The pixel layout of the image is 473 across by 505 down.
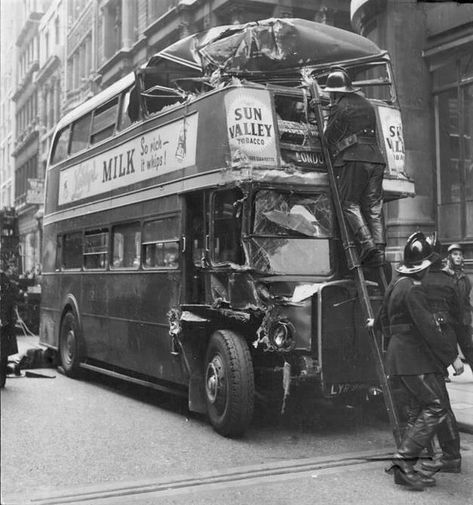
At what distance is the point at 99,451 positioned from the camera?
15.2ft

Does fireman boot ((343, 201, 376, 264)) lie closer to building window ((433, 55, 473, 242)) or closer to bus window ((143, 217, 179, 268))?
bus window ((143, 217, 179, 268))

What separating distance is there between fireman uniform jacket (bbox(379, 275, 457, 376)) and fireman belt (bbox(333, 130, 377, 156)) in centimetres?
151

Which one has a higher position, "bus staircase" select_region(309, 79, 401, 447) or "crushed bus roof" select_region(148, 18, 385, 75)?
"crushed bus roof" select_region(148, 18, 385, 75)

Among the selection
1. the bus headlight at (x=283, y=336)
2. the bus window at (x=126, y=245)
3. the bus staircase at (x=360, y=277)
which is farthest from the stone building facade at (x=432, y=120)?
the bus window at (x=126, y=245)

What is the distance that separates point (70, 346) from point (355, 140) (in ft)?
19.7

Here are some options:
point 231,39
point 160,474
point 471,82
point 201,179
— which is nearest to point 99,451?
point 160,474

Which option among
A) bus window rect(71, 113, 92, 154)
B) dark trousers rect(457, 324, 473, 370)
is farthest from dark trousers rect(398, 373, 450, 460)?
bus window rect(71, 113, 92, 154)

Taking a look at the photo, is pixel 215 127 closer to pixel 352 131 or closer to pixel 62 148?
pixel 352 131

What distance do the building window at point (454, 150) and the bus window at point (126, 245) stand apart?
391 cm

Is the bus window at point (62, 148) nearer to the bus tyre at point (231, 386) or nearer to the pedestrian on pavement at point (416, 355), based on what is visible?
the bus tyre at point (231, 386)

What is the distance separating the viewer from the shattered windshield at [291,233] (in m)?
6.28

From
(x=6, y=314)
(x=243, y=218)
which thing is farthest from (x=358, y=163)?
(x=6, y=314)

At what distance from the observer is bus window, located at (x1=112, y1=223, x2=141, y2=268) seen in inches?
322

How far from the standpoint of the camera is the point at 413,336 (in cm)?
496
